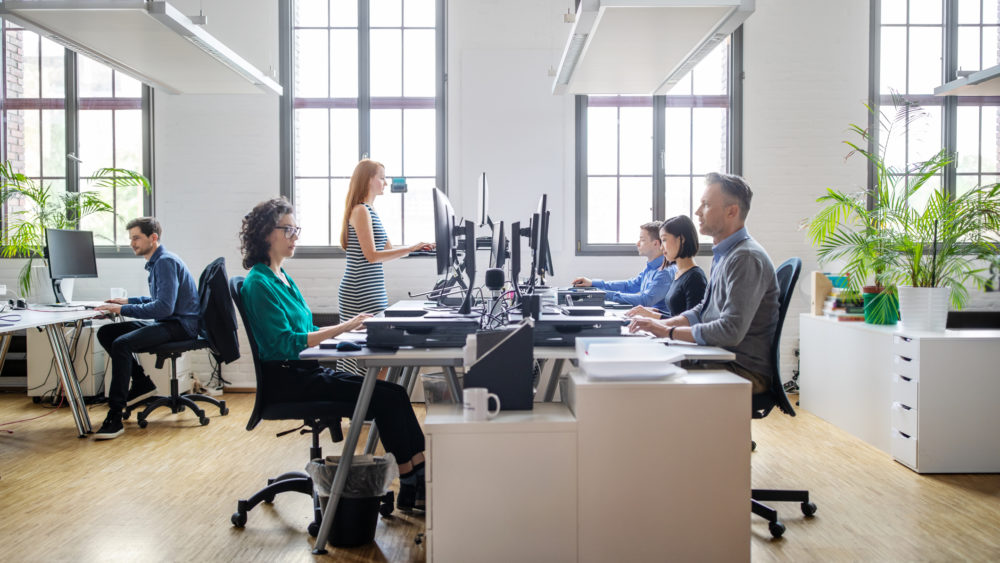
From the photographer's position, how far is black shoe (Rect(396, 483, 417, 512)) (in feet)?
8.91

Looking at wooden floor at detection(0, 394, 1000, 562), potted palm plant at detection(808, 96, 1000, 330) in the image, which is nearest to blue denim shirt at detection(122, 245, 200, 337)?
wooden floor at detection(0, 394, 1000, 562)

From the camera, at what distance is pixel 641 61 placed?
3.60 metres

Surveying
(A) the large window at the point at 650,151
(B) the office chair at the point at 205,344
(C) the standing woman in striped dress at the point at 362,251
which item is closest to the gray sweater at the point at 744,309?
(C) the standing woman in striped dress at the point at 362,251

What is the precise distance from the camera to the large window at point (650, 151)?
5352 mm

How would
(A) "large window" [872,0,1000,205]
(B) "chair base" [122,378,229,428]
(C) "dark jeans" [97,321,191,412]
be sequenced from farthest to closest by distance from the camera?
(A) "large window" [872,0,1000,205] < (B) "chair base" [122,378,229,428] < (C) "dark jeans" [97,321,191,412]

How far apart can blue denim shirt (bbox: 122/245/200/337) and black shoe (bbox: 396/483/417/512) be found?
2.22 meters

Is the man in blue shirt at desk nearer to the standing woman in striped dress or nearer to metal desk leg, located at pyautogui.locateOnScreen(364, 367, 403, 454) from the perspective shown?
the standing woman in striped dress

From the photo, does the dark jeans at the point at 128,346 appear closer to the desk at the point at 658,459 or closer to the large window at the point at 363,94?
the large window at the point at 363,94

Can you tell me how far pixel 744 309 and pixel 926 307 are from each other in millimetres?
1601

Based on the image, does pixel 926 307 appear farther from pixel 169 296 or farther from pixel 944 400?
pixel 169 296

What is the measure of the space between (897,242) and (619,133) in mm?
2321

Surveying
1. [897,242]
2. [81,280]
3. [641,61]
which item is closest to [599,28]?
[641,61]

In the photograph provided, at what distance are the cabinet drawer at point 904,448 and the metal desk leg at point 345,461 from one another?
2.56 metres

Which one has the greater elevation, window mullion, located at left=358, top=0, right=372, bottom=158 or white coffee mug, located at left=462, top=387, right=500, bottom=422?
window mullion, located at left=358, top=0, right=372, bottom=158
